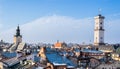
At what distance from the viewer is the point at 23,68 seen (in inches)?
2239

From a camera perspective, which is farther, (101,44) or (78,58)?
(101,44)

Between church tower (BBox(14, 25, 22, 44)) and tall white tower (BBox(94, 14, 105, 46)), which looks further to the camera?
tall white tower (BBox(94, 14, 105, 46))

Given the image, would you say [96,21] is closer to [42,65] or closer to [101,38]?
[101,38]

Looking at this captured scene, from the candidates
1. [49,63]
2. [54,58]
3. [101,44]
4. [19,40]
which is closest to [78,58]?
[54,58]

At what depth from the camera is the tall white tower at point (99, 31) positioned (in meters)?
165

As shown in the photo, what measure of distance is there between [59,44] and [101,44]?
79.8 feet

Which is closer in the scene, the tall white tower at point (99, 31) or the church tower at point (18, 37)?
the church tower at point (18, 37)

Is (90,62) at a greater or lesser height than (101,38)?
lesser

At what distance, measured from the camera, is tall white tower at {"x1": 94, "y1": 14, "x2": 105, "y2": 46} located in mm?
165375

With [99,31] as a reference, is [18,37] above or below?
below

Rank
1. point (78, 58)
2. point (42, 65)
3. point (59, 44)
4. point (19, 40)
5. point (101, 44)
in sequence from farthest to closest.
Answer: point (59, 44) < point (101, 44) < point (19, 40) < point (78, 58) < point (42, 65)

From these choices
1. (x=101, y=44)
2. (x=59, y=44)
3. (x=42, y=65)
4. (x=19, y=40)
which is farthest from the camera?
(x=59, y=44)

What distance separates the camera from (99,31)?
16688cm

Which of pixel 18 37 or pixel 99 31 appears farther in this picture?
pixel 99 31
